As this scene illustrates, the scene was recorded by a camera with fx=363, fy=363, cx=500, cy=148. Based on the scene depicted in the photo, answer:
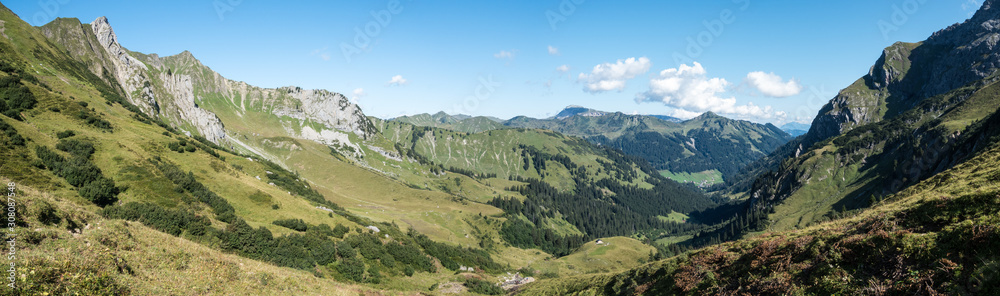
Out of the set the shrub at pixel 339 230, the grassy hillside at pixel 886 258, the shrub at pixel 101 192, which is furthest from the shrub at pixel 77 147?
the grassy hillside at pixel 886 258

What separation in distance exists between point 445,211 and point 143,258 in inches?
6175

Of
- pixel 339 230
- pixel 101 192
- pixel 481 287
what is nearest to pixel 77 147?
pixel 101 192

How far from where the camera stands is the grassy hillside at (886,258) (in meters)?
11.8

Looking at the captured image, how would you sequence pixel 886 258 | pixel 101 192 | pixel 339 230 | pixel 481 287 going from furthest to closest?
pixel 481 287
pixel 339 230
pixel 101 192
pixel 886 258

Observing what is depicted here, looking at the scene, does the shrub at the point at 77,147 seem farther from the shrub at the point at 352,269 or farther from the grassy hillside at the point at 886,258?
the grassy hillside at the point at 886,258

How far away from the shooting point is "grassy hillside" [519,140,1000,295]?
11.8 m

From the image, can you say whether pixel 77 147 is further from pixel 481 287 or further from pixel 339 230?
pixel 481 287

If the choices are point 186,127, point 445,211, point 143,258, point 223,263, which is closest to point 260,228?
point 223,263

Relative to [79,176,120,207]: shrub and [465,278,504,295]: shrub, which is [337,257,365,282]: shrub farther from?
[79,176,120,207]: shrub

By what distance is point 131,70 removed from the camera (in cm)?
18262

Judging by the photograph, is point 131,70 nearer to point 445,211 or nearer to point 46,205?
point 445,211

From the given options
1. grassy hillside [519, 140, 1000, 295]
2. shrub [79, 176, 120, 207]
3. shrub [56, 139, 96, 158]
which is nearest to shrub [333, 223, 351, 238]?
shrub [79, 176, 120, 207]

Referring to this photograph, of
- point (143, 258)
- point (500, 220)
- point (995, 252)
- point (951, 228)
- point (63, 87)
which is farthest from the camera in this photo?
point (500, 220)

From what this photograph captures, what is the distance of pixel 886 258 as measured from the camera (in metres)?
14.2
